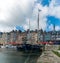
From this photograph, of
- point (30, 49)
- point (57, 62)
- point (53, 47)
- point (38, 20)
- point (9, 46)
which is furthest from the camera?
point (9, 46)

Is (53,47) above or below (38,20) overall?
below

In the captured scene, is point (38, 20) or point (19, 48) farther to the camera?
point (19, 48)

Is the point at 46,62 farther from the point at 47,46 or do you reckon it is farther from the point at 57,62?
the point at 47,46

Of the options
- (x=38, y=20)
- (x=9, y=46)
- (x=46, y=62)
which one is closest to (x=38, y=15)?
(x=38, y=20)

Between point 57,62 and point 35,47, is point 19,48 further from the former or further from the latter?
point 57,62

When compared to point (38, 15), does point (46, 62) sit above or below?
below

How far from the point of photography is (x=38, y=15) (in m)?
138

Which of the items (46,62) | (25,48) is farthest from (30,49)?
(46,62)

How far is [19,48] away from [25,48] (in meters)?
4.69

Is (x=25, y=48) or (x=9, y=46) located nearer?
(x=25, y=48)

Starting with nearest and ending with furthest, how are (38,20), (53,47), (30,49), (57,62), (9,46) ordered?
(57,62), (53,47), (38,20), (30,49), (9,46)

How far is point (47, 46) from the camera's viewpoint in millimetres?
127938

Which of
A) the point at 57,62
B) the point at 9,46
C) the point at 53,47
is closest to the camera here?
the point at 57,62

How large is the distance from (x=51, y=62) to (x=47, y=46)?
86.2 meters
